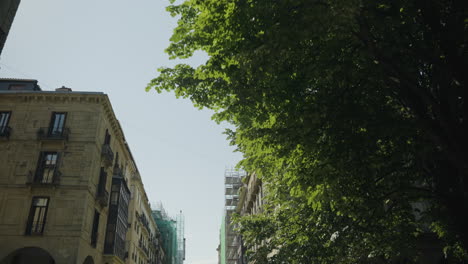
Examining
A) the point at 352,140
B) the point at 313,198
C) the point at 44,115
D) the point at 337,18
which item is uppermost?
the point at 44,115

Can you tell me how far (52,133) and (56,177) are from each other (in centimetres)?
365

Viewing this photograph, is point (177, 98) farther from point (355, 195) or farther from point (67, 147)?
point (67, 147)

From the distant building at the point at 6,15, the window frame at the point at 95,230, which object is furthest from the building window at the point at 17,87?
the distant building at the point at 6,15

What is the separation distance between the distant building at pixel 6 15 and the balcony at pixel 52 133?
75.2ft

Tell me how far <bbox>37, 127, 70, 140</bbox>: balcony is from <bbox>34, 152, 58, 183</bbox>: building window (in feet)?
3.85

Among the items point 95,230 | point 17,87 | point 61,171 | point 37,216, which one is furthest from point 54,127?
point 95,230

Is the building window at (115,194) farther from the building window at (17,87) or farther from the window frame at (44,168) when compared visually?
the building window at (17,87)

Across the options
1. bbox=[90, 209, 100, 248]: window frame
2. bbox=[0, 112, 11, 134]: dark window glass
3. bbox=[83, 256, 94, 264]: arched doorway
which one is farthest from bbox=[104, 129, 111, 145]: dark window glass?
bbox=[83, 256, 94, 264]: arched doorway

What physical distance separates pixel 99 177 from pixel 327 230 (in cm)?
2122

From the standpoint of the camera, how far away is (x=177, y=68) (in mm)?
8578

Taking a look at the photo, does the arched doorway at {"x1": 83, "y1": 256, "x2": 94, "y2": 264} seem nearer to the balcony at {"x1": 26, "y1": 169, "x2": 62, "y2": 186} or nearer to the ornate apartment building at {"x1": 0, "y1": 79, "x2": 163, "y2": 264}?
the ornate apartment building at {"x1": 0, "y1": 79, "x2": 163, "y2": 264}

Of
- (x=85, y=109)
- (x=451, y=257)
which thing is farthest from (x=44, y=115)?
(x=451, y=257)

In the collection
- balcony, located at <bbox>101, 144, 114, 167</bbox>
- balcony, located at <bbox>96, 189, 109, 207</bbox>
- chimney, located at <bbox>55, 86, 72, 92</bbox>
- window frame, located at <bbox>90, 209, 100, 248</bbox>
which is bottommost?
window frame, located at <bbox>90, 209, 100, 248</bbox>

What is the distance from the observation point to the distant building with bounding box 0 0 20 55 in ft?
14.2
